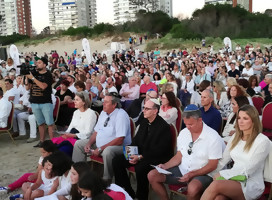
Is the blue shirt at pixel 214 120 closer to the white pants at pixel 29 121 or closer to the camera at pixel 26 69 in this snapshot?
the camera at pixel 26 69

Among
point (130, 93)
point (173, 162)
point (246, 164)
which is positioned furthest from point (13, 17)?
point (246, 164)

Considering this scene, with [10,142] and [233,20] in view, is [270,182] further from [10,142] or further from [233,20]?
[233,20]

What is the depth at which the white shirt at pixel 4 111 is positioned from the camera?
681cm

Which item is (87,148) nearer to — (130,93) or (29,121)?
(29,121)

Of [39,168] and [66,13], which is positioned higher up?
[66,13]

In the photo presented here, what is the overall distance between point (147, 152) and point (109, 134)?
834mm

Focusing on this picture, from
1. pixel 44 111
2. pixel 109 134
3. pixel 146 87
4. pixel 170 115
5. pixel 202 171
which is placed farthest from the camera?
pixel 146 87

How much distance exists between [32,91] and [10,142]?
166 cm

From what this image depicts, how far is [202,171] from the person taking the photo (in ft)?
11.4

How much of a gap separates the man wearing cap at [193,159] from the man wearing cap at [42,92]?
349 centimetres

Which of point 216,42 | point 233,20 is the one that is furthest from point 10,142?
point 233,20

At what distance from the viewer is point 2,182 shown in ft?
17.1

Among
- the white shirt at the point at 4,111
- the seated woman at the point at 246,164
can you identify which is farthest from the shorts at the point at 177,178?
the white shirt at the point at 4,111

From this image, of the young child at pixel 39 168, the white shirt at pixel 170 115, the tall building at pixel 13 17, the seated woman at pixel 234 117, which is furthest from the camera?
the tall building at pixel 13 17
